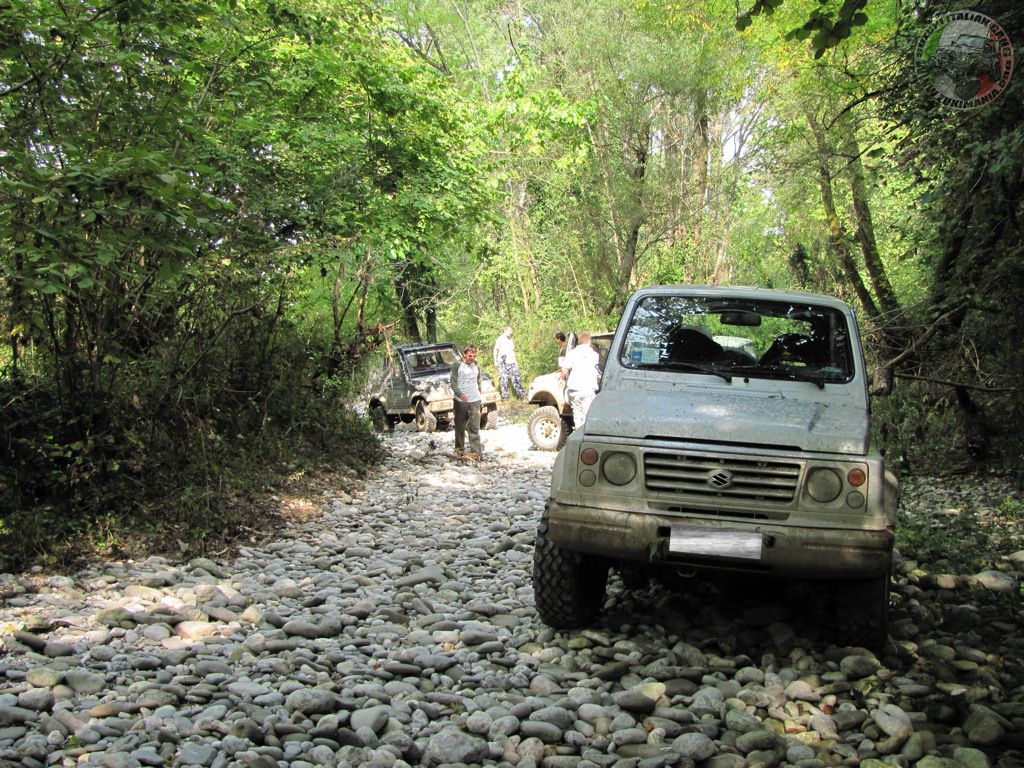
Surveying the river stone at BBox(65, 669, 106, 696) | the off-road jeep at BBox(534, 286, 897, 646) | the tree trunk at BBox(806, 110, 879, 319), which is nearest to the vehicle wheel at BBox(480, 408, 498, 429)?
the tree trunk at BBox(806, 110, 879, 319)

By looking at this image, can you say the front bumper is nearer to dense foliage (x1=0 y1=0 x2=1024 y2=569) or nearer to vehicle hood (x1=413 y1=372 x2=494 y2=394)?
dense foliage (x1=0 y1=0 x2=1024 y2=569)

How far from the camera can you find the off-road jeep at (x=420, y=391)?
1953cm

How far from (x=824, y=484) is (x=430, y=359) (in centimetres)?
1626

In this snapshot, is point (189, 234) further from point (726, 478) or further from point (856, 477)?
point (856, 477)

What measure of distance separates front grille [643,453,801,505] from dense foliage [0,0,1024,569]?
2528mm

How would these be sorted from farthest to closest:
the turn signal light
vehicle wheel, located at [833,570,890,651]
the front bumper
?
1. vehicle wheel, located at [833,570,890,651]
2. the turn signal light
3. the front bumper

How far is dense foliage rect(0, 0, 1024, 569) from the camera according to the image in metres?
5.76

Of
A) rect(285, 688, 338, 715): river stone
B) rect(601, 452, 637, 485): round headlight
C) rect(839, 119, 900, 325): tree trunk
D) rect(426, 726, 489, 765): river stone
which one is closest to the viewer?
rect(426, 726, 489, 765): river stone

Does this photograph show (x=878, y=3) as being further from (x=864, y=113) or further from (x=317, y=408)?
(x=317, y=408)

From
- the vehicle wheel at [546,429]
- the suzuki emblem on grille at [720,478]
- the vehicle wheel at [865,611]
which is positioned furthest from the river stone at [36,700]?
the vehicle wheel at [546,429]

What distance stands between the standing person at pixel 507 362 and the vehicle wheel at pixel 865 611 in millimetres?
16826

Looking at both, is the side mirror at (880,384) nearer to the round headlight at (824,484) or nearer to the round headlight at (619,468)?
the round headlight at (824,484)

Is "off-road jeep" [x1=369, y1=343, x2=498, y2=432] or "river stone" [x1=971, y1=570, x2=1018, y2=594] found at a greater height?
"off-road jeep" [x1=369, y1=343, x2=498, y2=432]

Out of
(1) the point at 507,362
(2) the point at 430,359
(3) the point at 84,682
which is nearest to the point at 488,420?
(2) the point at 430,359
